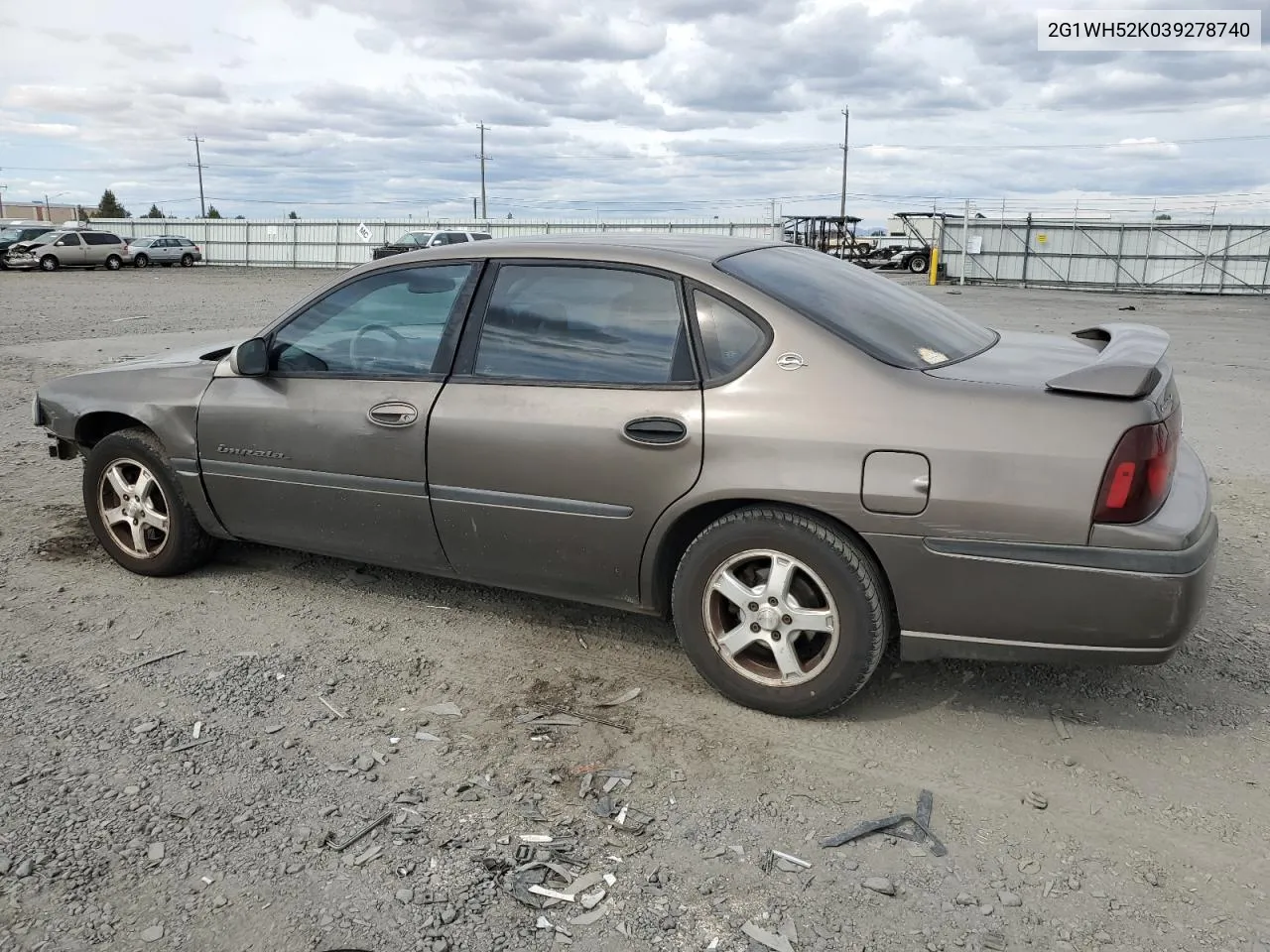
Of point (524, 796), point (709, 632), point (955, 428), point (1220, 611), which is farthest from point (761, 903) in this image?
point (1220, 611)

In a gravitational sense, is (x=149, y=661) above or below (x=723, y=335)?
below

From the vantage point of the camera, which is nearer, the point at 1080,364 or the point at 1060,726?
the point at 1060,726

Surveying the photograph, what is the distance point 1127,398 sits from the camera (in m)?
2.95

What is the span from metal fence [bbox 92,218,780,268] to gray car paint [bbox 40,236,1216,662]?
127 ft

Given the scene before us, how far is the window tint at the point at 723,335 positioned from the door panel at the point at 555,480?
135 millimetres

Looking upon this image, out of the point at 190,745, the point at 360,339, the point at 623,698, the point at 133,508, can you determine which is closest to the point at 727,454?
the point at 623,698

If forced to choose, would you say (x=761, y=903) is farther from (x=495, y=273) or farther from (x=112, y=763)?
(x=495, y=273)

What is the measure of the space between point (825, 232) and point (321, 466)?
126 feet

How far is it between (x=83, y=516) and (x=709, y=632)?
13.3ft

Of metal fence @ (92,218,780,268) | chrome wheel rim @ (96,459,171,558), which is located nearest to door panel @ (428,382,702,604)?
chrome wheel rim @ (96,459,171,558)

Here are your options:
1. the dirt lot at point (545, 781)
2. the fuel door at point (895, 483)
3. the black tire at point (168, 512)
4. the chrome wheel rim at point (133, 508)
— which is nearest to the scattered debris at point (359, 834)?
the dirt lot at point (545, 781)

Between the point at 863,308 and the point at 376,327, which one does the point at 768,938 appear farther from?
the point at 376,327

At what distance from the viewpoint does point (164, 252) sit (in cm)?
4206

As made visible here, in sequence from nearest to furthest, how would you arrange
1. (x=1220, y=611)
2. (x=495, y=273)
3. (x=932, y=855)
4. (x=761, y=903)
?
1. (x=761, y=903)
2. (x=932, y=855)
3. (x=495, y=273)
4. (x=1220, y=611)
